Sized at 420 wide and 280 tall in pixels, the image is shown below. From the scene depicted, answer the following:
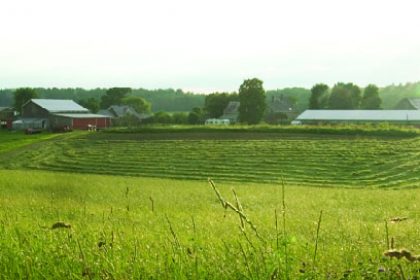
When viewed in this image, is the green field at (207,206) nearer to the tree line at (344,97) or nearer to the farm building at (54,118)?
the farm building at (54,118)

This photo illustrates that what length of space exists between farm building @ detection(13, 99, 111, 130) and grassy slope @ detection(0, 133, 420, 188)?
32.9 m

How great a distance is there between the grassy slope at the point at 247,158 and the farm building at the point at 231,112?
186 ft

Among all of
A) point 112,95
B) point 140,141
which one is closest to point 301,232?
point 140,141

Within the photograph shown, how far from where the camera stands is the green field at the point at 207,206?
4.57m

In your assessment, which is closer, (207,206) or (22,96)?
(207,206)

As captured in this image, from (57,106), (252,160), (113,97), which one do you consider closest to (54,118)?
(57,106)

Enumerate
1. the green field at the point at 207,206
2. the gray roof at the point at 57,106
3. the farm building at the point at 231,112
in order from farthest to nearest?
the farm building at the point at 231,112 → the gray roof at the point at 57,106 → the green field at the point at 207,206

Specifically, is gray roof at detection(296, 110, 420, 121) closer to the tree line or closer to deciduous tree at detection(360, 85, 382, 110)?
the tree line

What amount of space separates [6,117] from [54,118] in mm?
22999

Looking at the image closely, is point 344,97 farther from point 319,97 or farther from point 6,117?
point 6,117

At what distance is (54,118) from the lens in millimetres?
104938

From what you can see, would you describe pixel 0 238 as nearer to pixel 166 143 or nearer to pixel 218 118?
pixel 166 143

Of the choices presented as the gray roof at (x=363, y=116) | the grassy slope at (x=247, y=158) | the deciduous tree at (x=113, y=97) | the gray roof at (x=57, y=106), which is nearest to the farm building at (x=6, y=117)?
the gray roof at (x=57, y=106)

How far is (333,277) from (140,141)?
64212 millimetres
